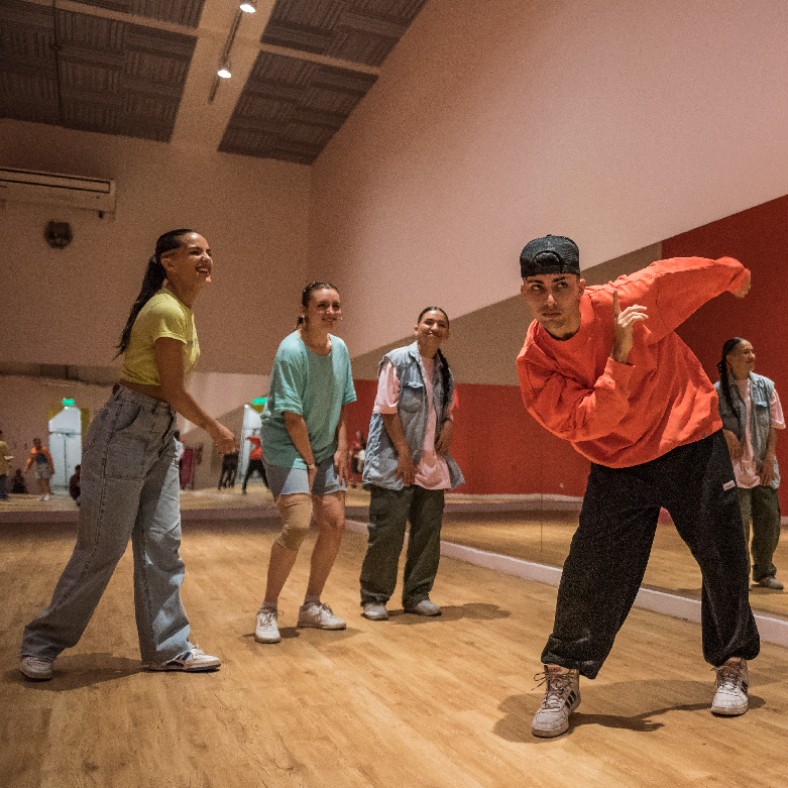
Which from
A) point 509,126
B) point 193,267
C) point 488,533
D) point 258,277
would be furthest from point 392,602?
point 258,277

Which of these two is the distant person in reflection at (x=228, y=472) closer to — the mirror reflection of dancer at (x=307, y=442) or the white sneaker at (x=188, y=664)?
the mirror reflection of dancer at (x=307, y=442)

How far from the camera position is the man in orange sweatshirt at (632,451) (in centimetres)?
183

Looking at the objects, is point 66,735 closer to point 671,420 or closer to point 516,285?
point 671,420

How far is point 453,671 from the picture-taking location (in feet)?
8.05

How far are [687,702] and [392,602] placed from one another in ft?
5.64

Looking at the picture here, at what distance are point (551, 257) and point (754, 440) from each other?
1963mm

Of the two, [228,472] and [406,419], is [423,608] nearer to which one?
[406,419]

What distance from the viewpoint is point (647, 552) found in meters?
2.02

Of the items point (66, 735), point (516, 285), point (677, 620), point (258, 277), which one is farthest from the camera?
point (258, 277)

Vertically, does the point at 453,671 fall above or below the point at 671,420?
below

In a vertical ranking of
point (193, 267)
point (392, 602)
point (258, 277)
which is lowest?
point (392, 602)

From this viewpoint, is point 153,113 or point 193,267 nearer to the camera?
point 193,267

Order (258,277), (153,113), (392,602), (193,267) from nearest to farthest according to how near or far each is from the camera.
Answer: (193,267)
(392,602)
(153,113)
(258,277)

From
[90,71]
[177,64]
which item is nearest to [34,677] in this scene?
[177,64]
